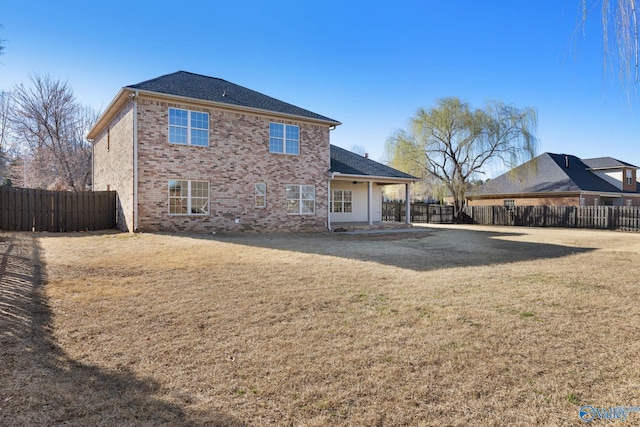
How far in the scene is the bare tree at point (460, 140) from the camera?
2566cm

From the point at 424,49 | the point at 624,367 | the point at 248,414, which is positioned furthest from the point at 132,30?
the point at 624,367

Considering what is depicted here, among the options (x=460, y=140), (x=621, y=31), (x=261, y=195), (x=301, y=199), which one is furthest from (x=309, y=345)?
(x=460, y=140)

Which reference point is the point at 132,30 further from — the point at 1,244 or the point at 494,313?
the point at 494,313

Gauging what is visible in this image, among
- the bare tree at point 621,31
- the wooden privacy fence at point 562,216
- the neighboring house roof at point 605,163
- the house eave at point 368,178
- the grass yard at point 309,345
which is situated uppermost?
the neighboring house roof at point 605,163

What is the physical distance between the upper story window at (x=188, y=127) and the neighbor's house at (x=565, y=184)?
897 inches

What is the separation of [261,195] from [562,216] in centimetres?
2129

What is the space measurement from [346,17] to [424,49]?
388cm

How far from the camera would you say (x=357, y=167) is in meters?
19.8

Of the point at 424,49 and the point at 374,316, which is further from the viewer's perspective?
the point at 424,49

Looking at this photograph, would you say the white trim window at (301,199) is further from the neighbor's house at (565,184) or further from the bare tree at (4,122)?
the bare tree at (4,122)

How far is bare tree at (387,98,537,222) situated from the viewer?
25.7m

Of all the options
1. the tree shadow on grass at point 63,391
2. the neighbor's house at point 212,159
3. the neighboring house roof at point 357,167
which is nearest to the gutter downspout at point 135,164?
the neighbor's house at point 212,159

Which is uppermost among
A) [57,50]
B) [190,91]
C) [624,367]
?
[57,50]

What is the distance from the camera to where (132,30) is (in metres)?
14.2
